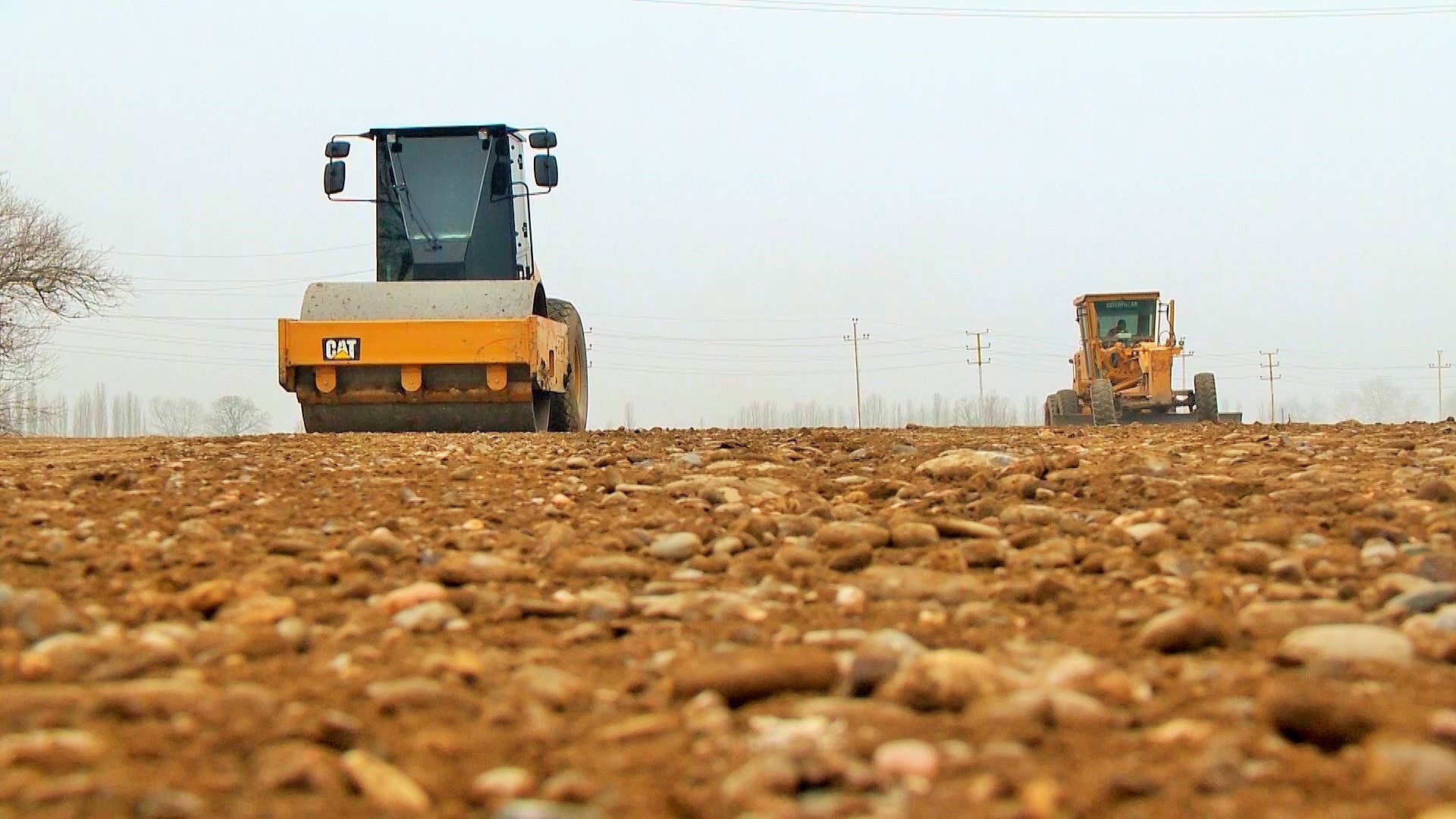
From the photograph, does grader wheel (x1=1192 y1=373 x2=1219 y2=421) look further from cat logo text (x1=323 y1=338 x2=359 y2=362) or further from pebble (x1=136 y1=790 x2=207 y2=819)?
pebble (x1=136 y1=790 x2=207 y2=819)

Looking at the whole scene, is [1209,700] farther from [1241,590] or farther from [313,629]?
[313,629]

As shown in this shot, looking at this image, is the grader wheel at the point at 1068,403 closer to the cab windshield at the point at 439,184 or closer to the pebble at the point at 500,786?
the cab windshield at the point at 439,184

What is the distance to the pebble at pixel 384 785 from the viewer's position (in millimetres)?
1366

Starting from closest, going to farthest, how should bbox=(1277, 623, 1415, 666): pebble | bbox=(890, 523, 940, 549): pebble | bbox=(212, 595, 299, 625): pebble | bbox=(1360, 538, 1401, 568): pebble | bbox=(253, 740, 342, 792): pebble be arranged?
bbox=(253, 740, 342, 792): pebble, bbox=(1277, 623, 1415, 666): pebble, bbox=(212, 595, 299, 625): pebble, bbox=(1360, 538, 1401, 568): pebble, bbox=(890, 523, 940, 549): pebble

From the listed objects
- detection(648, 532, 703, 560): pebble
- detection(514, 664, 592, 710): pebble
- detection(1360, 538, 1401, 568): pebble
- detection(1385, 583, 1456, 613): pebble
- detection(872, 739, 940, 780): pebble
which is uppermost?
detection(648, 532, 703, 560): pebble

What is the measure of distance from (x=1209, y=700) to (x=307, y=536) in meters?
2.37

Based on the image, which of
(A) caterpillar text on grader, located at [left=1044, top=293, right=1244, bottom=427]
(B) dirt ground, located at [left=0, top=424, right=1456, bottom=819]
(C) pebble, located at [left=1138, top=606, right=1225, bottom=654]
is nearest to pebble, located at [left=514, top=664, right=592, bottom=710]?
(B) dirt ground, located at [left=0, top=424, right=1456, bottom=819]

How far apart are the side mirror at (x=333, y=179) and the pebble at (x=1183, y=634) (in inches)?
424

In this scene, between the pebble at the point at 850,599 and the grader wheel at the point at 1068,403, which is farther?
the grader wheel at the point at 1068,403

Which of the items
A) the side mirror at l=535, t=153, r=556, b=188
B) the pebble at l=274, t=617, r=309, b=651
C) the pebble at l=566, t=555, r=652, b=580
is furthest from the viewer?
the side mirror at l=535, t=153, r=556, b=188

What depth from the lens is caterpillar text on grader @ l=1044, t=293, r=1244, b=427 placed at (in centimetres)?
2166

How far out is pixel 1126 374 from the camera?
23.3 metres

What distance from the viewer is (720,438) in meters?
7.60

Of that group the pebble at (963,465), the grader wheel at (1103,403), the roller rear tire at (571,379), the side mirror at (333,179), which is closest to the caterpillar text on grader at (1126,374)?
the grader wheel at (1103,403)
